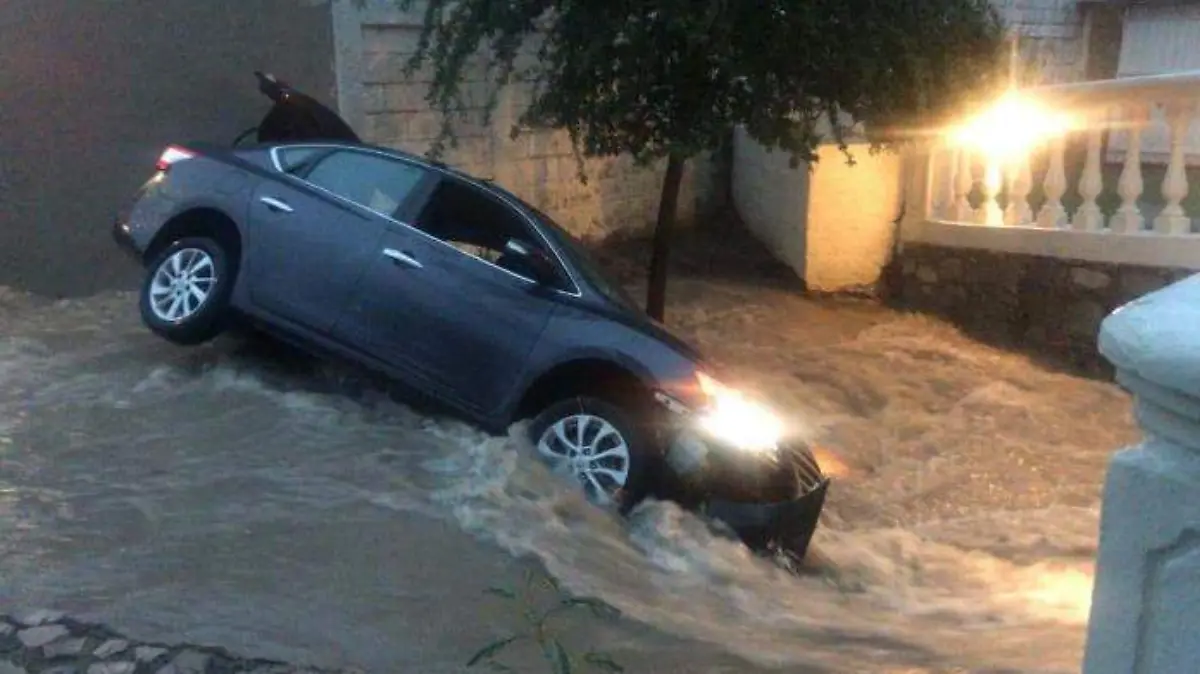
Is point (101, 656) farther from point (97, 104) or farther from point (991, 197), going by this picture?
point (991, 197)

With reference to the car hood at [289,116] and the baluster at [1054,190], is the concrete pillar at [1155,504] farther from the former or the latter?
the baluster at [1054,190]

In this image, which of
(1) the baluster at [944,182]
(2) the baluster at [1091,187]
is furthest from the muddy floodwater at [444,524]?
(1) the baluster at [944,182]

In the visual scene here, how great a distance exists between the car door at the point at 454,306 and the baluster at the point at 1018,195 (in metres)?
5.30

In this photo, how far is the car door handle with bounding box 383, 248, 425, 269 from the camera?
21.7 feet

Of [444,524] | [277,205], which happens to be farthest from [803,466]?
[277,205]

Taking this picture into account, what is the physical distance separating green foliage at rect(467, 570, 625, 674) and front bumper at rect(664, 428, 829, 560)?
1.13 m

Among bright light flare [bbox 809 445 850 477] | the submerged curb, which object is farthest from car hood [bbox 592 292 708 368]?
the submerged curb

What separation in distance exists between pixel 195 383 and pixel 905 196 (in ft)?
21.3

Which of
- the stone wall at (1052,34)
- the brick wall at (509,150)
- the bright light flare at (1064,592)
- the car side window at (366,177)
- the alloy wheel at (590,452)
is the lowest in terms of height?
the bright light flare at (1064,592)

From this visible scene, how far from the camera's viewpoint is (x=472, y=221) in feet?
22.4

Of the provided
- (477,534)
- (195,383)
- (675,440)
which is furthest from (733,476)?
(195,383)

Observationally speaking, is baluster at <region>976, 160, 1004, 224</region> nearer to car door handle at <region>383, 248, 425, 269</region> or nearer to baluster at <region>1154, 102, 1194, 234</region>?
baluster at <region>1154, 102, 1194, 234</region>

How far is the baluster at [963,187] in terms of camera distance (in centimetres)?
1084

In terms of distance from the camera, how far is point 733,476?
19.2 ft
